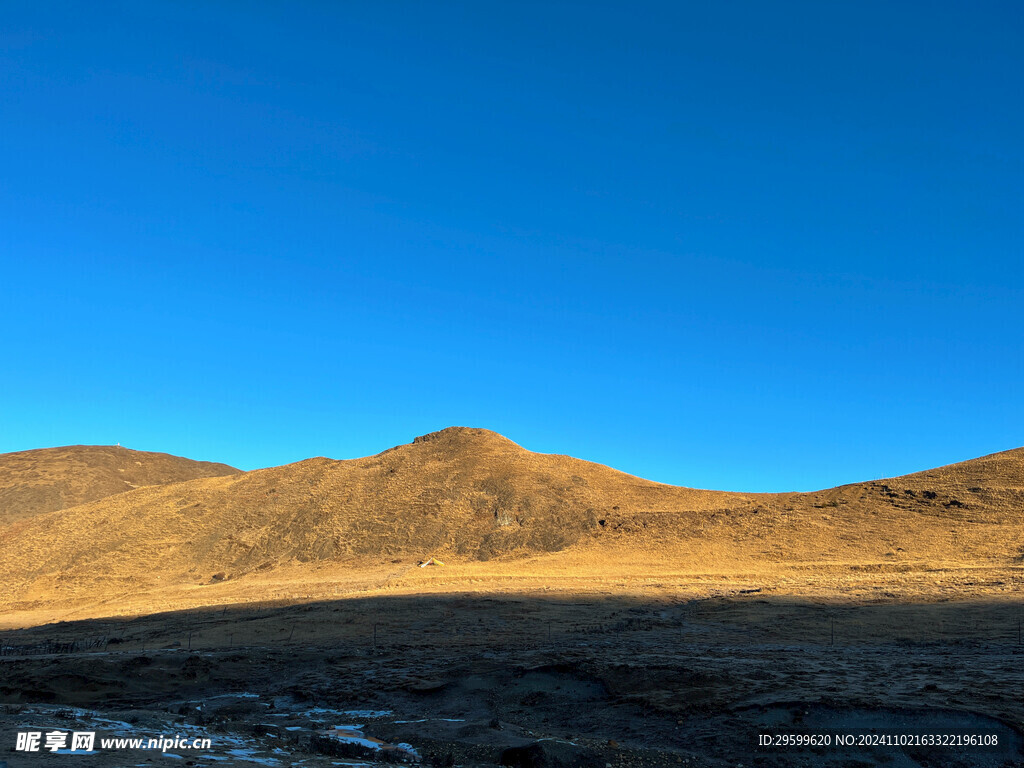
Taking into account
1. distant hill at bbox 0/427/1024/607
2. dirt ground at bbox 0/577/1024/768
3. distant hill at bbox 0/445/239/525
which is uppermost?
distant hill at bbox 0/445/239/525

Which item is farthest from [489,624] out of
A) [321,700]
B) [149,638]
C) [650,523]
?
[650,523]

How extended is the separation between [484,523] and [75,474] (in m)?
87.0

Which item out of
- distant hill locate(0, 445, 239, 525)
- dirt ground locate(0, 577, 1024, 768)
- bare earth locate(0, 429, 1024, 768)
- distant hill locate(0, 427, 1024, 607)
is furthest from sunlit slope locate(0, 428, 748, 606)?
distant hill locate(0, 445, 239, 525)

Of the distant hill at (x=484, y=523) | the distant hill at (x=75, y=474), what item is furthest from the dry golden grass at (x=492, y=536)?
the distant hill at (x=75, y=474)

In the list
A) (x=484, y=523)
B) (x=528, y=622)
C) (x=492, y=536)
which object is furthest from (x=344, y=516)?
(x=528, y=622)

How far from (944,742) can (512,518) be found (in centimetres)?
5018

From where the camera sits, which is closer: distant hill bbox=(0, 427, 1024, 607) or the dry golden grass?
the dry golden grass

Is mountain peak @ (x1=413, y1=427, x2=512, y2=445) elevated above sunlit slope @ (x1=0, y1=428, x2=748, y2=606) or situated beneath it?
elevated above

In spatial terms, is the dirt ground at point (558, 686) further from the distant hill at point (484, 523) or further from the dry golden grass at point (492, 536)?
the distant hill at point (484, 523)

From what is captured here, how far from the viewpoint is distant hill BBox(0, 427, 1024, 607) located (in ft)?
145

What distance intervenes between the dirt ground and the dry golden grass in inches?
268

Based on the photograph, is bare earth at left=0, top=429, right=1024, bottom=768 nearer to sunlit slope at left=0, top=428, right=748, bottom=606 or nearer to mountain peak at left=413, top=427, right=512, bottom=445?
sunlit slope at left=0, top=428, right=748, bottom=606

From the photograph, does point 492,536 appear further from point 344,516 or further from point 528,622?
point 528,622

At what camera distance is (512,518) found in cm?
5903
